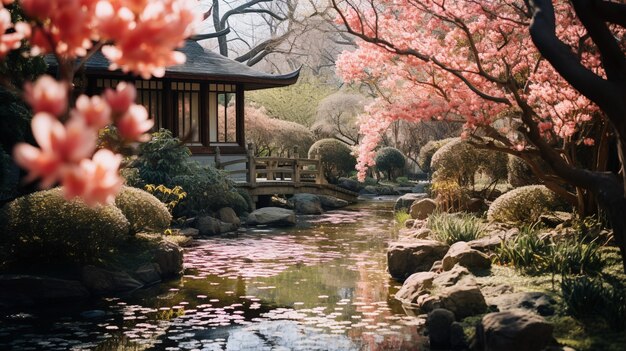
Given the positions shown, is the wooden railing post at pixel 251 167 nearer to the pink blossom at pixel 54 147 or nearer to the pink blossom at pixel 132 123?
the pink blossom at pixel 132 123

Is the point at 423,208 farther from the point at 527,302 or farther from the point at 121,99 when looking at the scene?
the point at 121,99

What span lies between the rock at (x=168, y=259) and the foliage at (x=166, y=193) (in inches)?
145

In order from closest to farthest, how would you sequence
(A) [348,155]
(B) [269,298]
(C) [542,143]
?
(C) [542,143] → (B) [269,298] → (A) [348,155]

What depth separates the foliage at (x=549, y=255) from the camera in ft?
33.1

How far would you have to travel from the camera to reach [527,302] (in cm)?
905

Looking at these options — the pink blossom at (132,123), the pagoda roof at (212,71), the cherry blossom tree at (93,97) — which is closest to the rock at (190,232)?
the pagoda roof at (212,71)

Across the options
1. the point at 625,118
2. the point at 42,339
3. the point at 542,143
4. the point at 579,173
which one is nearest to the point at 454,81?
the point at 542,143

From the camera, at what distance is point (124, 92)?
200cm

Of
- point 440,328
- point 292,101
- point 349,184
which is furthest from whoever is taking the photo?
point 292,101

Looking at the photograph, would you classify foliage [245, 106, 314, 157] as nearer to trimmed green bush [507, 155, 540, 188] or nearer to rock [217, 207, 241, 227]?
rock [217, 207, 241, 227]

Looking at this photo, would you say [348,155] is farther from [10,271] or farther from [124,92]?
[124,92]

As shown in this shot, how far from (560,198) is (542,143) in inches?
186

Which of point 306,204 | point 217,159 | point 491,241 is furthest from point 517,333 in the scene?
point 306,204

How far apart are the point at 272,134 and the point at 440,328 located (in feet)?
82.3
